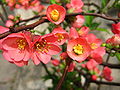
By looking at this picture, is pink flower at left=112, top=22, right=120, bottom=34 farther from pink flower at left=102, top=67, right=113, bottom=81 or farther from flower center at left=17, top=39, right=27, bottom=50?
pink flower at left=102, top=67, right=113, bottom=81

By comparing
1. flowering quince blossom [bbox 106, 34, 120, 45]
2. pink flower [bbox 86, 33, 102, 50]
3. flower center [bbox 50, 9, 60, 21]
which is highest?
flower center [bbox 50, 9, 60, 21]

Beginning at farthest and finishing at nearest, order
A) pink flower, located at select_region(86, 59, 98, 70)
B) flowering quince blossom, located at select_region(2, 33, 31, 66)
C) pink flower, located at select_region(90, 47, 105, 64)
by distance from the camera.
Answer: pink flower, located at select_region(86, 59, 98, 70), pink flower, located at select_region(90, 47, 105, 64), flowering quince blossom, located at select_region(2, 33, 31, 66)

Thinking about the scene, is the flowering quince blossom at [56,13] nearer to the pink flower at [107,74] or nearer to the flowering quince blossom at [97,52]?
the flowering quince blossom at [97,52]

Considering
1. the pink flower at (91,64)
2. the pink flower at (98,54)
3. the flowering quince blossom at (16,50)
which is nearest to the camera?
the flowering quince blossom at (16,50)

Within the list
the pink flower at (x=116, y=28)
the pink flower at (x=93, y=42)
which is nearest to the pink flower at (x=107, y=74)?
the pink flower at (x=93, y=42)

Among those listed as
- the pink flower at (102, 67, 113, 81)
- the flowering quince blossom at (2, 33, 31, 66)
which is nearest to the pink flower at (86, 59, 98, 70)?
the pink flower at (102, 67, 113, 81)

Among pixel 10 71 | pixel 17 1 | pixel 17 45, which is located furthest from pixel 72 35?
pixel 10 71

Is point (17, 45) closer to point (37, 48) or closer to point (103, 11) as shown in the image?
point (37, 48)
